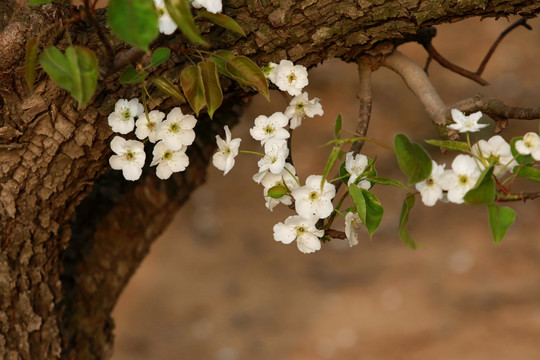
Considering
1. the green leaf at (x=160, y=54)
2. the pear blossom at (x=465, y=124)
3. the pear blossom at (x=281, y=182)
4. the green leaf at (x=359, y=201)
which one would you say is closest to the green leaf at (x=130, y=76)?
the green leaf at (x=160, y=54)

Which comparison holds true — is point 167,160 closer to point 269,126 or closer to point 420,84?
point 269,126

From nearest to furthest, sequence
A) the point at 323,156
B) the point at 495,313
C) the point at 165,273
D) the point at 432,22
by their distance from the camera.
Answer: the point at 432,22, the point at 495,313, the point at 165,273, the point at 323,156

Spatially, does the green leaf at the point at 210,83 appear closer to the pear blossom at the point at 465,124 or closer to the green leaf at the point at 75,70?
the green leaf at the point at 75,70

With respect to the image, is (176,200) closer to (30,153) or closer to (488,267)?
(30,153)

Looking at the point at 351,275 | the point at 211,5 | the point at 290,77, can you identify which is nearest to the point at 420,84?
the point at 290,77

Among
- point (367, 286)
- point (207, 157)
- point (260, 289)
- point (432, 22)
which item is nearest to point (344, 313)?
point (367, 286)

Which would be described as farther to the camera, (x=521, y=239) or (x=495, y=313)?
(x=521, y=239)
